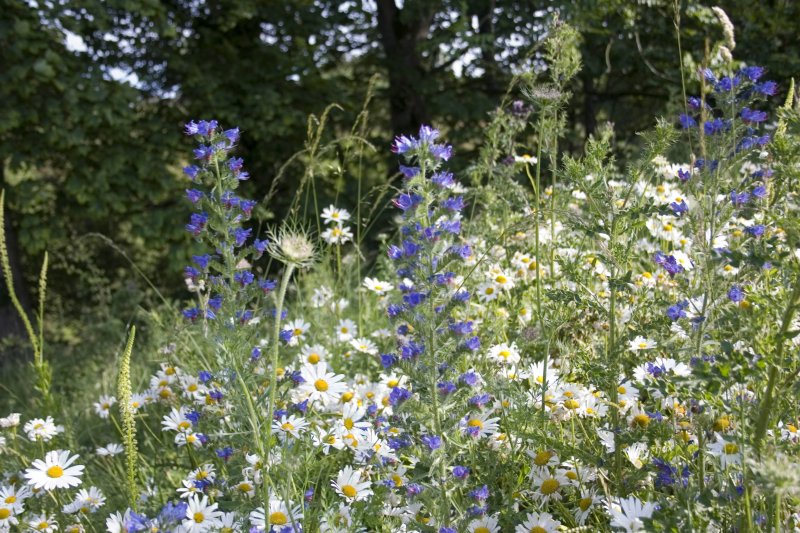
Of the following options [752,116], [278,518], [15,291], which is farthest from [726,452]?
[15,291]

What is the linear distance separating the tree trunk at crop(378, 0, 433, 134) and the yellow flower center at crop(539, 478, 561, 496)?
7.36 m

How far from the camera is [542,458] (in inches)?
82.0

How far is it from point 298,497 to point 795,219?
1407 millimetres

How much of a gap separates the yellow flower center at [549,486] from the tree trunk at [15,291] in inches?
310

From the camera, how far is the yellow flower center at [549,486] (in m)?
2.00

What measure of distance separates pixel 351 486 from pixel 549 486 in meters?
0.57

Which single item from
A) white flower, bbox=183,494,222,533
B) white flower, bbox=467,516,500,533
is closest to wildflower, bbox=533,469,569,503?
white flower, bbox=467,516,500,533

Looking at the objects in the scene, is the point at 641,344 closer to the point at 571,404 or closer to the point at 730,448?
the point at 571,404

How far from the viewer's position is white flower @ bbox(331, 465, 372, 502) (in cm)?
202

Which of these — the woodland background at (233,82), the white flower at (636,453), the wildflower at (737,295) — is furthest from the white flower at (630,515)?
the woodland background at (233,82)

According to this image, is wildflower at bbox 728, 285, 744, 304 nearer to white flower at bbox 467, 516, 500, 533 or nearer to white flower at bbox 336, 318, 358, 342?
white flower at bbox 467, 516, 500, 533

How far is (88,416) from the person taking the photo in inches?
165

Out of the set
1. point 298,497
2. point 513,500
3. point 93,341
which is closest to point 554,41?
point 513,500

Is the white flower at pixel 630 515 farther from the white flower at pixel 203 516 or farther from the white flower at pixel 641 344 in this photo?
the white flower at pixel 203 516
